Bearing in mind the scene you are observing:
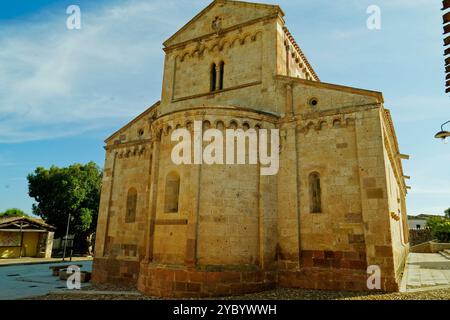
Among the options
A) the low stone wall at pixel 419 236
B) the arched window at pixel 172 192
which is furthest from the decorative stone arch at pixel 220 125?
the low stone wall at pixel 419 236

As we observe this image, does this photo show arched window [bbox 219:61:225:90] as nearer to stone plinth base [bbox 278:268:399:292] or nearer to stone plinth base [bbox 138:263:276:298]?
stone plinth base [bbox 138:263:276:298]

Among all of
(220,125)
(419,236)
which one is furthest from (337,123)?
(419,236)

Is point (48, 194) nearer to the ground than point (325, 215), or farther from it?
farther from it

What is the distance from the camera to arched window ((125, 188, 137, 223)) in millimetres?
14337

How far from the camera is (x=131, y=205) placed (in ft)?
47.8

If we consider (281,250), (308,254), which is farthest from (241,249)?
(308,254)

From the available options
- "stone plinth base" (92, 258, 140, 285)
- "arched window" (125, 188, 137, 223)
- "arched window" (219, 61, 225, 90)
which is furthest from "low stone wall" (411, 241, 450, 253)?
"arched window" (125, 188, 137, 223)

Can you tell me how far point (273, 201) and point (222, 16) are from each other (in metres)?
9.58

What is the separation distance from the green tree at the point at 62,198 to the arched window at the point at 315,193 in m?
30.1

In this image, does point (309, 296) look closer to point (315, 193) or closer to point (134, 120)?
point (315, 193)

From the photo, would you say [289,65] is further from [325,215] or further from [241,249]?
[241,249]

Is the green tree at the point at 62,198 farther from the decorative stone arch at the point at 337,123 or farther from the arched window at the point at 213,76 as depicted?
the decorative stone arch at the point at 337,123

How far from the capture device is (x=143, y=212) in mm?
13789

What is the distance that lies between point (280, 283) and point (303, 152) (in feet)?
16.0
